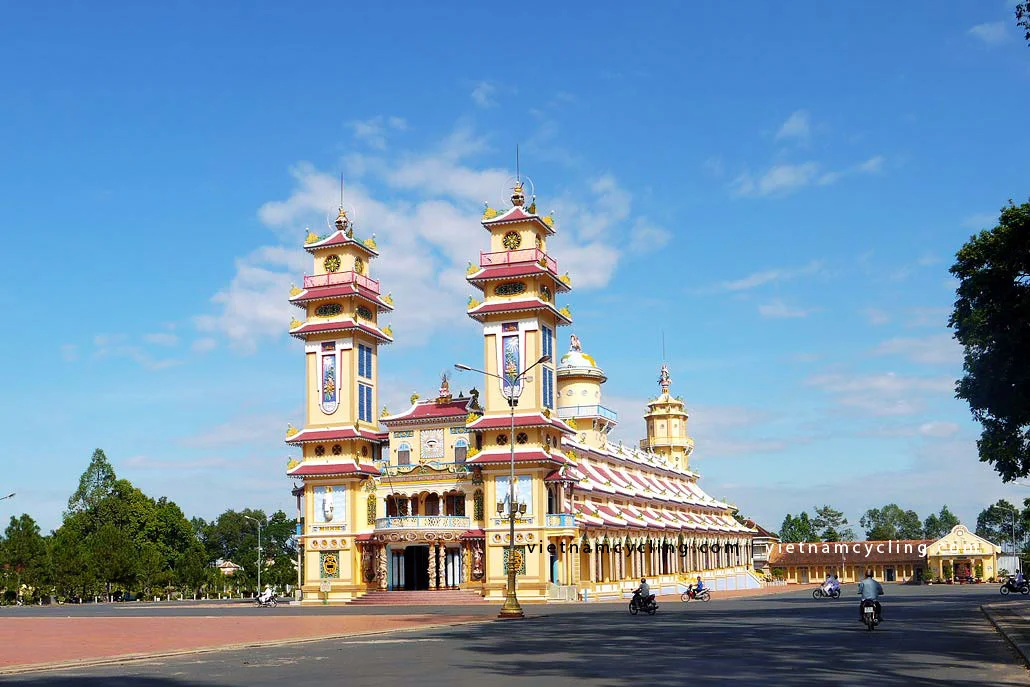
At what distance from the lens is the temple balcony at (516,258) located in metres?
69.6

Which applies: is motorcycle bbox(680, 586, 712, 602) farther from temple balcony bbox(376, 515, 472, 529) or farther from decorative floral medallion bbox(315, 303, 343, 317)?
decorative floral medallion bbox(315, 303, 343, 317)

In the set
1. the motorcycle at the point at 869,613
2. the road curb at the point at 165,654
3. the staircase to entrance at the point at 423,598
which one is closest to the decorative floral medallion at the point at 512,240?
the staircase to entrance at the point at 423,598

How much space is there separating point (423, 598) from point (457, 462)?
10552mm

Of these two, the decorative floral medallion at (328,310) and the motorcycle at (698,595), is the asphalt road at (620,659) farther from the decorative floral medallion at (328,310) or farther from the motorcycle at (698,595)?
the decorative floral medallion at (328,310)

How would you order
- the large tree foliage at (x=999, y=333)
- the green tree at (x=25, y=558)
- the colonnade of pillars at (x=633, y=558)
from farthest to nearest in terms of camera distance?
the green tree at (x=25, y=558) → the colonnade of pillars at (x=633, y=558) → the large tree foliage at (x=999, y=333)

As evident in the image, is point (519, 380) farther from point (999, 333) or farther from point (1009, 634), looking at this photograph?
point (1009, 634)

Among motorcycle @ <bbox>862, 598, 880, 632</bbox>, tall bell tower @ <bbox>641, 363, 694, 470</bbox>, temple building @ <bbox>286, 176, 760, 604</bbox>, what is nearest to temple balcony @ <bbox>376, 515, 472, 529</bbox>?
temple building @ <bbox>286, 176, 760, 604</bbox>

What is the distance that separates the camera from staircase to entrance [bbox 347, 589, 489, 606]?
63656 millimetres

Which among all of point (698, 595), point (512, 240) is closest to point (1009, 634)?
point (698, 595)

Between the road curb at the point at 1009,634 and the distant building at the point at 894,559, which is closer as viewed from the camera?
the road curb at the point at 1009,634

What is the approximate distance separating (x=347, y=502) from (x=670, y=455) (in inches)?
2281

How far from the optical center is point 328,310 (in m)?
73.3

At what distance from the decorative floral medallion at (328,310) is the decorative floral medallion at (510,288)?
10.6 meters

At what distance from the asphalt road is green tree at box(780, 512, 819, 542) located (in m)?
153
